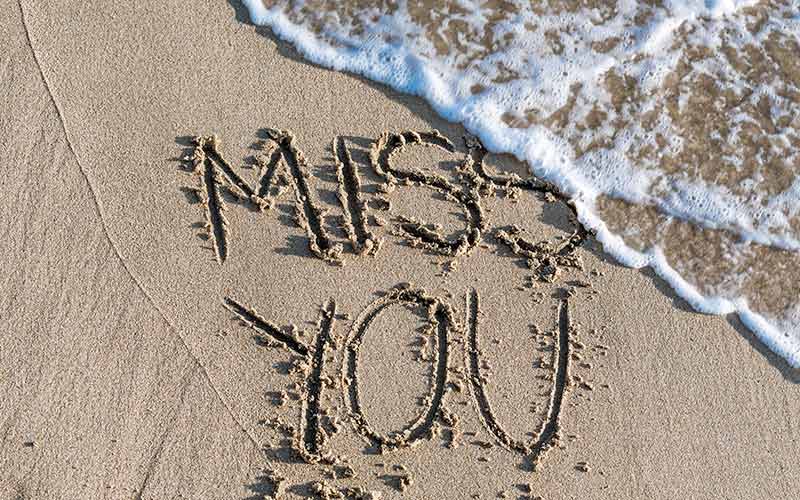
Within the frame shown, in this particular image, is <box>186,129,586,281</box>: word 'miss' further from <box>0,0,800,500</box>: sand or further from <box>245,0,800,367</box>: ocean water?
<box>245,0,800,367</box>: ocean water

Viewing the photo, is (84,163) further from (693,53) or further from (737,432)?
(737,432)

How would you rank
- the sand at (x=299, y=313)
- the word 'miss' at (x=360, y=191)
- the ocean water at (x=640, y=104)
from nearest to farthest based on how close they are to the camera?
1. the sand at (x=299, y=313)
2. the word 'miss' at (x=360, y=191)
3. the ocean water at (x=640, y=104)

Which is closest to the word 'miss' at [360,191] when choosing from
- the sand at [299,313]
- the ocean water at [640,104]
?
the sand at [299,313]

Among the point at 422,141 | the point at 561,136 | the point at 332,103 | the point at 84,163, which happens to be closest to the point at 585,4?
the point at 561,136

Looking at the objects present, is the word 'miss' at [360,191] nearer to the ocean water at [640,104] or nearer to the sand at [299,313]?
the sand at [299,313]

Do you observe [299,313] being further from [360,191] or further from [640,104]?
[640,104]

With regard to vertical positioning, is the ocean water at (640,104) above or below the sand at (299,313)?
above
